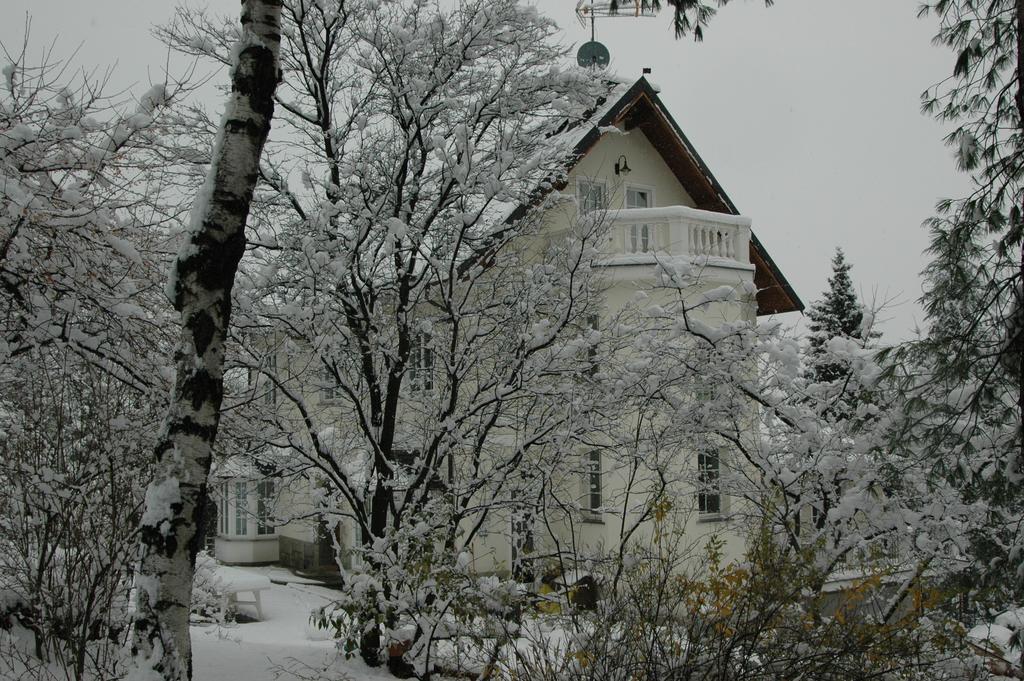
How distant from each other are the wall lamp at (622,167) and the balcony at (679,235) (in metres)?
1.80

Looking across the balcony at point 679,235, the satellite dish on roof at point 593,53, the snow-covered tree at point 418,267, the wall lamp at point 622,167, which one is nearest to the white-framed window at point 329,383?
the snow-covered tree at point 418,267

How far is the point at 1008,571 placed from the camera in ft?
28.5

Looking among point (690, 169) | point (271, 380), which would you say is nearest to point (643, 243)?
point (690, 169)

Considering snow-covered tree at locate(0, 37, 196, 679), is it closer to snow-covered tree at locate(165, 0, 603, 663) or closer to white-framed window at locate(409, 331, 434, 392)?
snow-covered tree at locate(165, 0, 603, 663)

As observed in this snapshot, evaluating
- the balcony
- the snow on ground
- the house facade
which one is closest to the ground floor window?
the house facade

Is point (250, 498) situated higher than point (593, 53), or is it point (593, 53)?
point (593, 53)

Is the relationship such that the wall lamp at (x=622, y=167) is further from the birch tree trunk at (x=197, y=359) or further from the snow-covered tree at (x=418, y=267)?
the birch tree trunk at (x=197, y=359)

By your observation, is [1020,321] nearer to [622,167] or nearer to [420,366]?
[420,366]

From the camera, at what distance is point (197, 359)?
5.11m

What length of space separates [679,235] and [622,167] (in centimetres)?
292

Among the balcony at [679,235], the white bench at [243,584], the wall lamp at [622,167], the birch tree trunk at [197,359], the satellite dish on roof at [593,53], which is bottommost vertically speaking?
the white bench at [243,584]

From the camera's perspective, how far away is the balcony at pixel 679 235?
16.4m

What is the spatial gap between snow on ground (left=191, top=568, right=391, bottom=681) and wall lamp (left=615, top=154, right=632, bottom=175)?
10.1m

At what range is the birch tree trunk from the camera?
472cm
